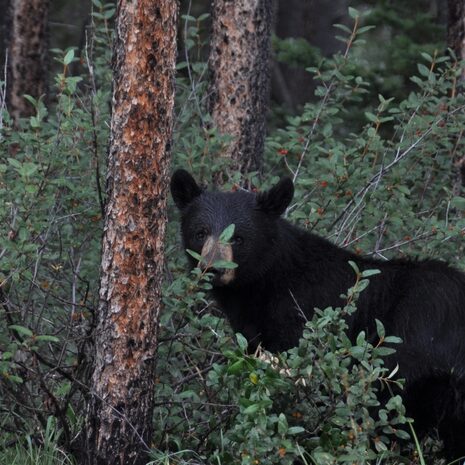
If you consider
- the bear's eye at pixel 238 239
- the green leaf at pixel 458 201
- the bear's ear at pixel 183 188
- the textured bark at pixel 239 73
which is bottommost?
the bear's eye at pixel 238 239

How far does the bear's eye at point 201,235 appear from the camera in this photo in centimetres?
638

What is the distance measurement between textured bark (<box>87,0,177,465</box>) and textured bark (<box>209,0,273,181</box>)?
294 centimetres

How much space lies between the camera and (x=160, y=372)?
620cm

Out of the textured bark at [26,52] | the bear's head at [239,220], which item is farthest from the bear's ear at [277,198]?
the textured bark at [26,52]

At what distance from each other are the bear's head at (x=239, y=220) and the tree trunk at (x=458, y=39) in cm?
269

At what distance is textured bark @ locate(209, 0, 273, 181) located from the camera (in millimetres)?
8281

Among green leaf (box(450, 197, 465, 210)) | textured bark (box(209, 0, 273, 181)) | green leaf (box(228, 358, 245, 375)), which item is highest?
textured bark (box(209, 0, 273, 181))

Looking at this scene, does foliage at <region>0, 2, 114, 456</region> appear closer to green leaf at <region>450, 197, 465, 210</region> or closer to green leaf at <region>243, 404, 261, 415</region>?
green leaf at <region>243, 404, 261, 415</region>

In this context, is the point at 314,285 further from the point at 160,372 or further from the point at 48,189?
the point at 48,189

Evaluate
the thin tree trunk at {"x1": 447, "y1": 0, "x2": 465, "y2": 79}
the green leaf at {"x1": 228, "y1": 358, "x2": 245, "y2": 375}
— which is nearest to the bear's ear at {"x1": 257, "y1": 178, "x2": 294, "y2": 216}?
the green leaf at {"x1": 228, "y1": 358, "x2": 245, "y2": 375}

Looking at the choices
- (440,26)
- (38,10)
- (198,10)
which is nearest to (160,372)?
(38,10)

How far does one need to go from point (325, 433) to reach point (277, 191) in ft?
5.66

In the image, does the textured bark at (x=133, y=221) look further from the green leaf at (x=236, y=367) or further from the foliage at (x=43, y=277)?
the green leaf at (x=236, y=367)

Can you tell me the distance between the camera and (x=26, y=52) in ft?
39.2
